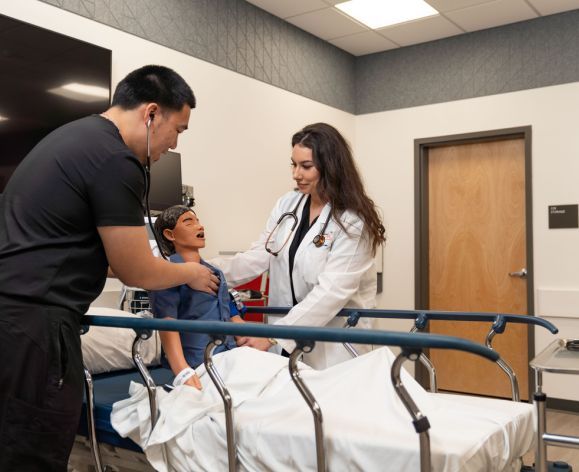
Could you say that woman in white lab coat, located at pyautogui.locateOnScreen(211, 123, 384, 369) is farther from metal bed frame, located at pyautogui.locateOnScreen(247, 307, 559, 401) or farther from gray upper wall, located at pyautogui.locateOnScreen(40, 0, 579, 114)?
gray upper wall, located at pyautogui.locateOnScreen(40, 0, 579, 114)

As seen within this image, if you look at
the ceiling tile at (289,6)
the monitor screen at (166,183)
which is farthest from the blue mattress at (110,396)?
the ceiling tile at (289,6)

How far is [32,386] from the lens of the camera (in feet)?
A: 4.79

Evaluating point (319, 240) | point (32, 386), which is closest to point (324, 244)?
point (319, 240)

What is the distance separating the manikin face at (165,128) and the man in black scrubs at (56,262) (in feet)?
0.39

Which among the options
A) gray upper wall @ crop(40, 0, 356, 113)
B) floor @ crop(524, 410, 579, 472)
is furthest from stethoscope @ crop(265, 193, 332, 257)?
floor @ crop(524, 410, 579, 472)

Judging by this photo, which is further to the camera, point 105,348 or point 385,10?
point 385,10

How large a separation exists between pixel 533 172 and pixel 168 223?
11.0 ft

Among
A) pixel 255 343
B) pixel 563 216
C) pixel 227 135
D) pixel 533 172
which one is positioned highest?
pixel 227 135

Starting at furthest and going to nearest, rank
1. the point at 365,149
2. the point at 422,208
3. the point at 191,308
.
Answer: the point at 365,149 → the point at 422,208 → the point at 191,308

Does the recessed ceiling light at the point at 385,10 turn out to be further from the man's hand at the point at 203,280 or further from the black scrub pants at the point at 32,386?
the black scrub pants at the point at 32,386

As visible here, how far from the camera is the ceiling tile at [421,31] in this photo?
475 cm

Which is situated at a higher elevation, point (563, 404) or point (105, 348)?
point (105, 348)

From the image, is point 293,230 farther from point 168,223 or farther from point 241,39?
point 241,39

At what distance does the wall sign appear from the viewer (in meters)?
4.48
